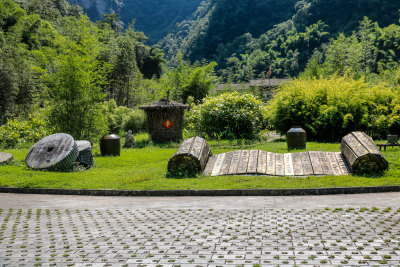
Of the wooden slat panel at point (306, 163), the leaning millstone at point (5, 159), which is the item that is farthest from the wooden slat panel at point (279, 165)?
the leaning millstone at point (5, 159)

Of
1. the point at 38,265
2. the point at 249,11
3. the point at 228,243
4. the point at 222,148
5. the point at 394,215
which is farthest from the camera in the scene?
the point at 249,11

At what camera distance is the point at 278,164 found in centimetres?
1121

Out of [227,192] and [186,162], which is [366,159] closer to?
[227,192]

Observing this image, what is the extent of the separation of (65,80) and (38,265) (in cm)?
1228

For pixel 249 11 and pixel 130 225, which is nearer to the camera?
pixel 130 225

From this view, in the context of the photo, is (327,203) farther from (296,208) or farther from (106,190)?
(106,190)

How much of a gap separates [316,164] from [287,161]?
927 mm

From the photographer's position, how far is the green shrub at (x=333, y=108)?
53.1 ft

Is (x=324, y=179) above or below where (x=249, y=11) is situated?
below

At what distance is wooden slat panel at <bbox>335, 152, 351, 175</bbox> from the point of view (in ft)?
33.3

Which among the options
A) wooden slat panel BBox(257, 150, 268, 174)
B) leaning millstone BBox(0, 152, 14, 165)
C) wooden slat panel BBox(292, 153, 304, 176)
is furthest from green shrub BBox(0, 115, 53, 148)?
wooden slat panel BBox(292, 153, 304, 176)

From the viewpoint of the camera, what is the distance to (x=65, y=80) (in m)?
15.7

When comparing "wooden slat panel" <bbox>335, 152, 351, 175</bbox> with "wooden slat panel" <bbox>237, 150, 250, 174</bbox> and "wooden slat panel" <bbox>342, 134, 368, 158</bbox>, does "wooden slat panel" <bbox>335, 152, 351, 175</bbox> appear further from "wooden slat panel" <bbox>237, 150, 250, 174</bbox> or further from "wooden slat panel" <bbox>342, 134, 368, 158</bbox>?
"wooden slat panel" <bbox>237, 150, 250, 174</bbox>

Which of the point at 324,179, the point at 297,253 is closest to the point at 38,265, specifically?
the point at 297,253
